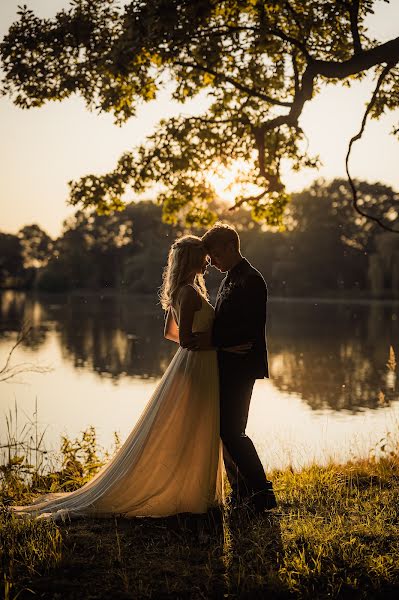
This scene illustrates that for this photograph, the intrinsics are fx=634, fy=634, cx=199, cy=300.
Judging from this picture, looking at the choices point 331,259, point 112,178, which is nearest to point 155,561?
point 112,178

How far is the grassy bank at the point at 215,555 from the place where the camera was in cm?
337

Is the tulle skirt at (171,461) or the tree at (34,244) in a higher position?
the tree at (34,244)

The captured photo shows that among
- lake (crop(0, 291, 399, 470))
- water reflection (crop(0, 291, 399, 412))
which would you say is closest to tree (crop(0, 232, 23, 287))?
water reflection (crop(0, 291, 399, 412))

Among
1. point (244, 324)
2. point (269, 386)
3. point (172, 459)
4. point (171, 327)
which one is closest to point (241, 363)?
point (244, 324)

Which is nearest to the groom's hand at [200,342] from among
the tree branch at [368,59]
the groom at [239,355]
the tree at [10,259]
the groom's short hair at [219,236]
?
the groom at [239,355]

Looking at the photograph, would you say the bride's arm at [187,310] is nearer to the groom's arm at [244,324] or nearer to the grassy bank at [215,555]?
the groom's arm at [244,324]

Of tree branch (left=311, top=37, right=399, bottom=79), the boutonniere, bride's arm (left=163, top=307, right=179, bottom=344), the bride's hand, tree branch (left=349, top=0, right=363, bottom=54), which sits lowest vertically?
the bride's hand

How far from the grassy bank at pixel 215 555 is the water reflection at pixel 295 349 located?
4277 millimetres

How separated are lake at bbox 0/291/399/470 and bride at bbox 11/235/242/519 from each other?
2895mm

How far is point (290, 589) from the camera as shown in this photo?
3.37 meters

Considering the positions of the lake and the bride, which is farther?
the lake

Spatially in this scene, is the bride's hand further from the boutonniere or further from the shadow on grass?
the shadow on grass

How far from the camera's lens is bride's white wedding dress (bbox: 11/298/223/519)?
465cm

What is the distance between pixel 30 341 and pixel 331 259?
40.8m
